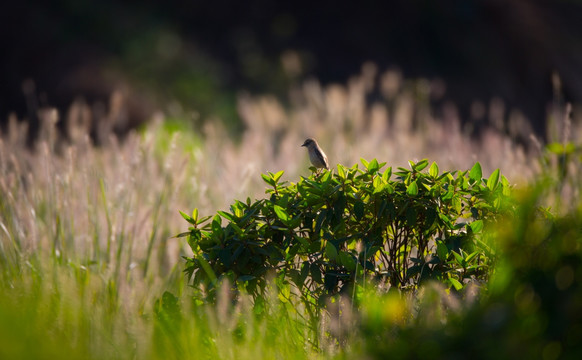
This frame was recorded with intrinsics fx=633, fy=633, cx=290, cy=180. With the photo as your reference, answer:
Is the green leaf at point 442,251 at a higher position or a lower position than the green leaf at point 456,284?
higher

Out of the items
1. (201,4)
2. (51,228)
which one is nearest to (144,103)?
(201,4)

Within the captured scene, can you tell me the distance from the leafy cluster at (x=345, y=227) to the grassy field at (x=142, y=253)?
14 centimetres

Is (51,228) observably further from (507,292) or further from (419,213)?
(507,292)

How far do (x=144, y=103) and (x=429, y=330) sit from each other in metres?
10.5

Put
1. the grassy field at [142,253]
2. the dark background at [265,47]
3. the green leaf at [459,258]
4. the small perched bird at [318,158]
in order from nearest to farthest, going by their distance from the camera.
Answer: the grassy field at [142,253] → the green leaf at [459,258] → the small perched bird at [318,158] → the dark background at [265,47]

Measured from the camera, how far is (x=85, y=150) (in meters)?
3.64

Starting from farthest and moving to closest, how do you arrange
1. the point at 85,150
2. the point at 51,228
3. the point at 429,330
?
1. the point at 85,150
2. the point at 51,228
3. the point at 429,330

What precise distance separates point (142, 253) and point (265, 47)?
1231 centimetres

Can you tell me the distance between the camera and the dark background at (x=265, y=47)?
12414 millimetres

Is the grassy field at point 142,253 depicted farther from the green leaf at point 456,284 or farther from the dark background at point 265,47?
the dark background at point 265,47

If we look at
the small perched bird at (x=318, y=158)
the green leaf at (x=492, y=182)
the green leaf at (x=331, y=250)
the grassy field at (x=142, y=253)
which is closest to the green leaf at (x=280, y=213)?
the green leaf at (x=331, y=250)

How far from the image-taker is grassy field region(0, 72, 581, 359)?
6.39 ft

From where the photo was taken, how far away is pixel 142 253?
11.4ft

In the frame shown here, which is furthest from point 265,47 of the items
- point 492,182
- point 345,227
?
point 492,182
